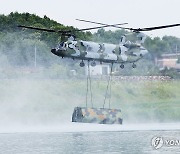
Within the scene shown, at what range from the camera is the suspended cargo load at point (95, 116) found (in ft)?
199

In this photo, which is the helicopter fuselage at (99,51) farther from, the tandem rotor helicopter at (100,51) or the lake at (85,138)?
the lake at (85,138)

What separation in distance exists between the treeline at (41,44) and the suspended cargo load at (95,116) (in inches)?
442

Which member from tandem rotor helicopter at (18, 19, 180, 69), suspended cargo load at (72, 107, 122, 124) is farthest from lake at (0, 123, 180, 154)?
tandem rotor helicopter at (18, 19, 180, 69)

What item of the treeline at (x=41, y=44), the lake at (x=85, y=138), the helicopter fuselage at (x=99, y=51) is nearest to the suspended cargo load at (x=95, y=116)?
the lake at (x=85, y=138)

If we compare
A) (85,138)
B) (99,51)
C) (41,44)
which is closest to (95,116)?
(99,51)

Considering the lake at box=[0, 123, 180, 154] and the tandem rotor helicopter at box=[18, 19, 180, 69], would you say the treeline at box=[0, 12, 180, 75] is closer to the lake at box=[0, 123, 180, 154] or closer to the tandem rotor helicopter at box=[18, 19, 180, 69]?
the lake at box=[0, 123, 180, 154]

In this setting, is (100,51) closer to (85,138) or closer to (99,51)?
(99,51)

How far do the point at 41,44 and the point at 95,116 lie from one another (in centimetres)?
3396

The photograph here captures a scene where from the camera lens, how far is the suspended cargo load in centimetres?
6059

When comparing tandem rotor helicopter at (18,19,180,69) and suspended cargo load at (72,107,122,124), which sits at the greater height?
tandem rotor helicopter at (18,19,180,69)

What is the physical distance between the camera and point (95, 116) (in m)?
60.7

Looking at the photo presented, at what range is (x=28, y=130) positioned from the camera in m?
70.2

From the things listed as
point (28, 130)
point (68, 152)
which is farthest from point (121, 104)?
point (68, 152)

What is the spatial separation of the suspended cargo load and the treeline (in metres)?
11.2
